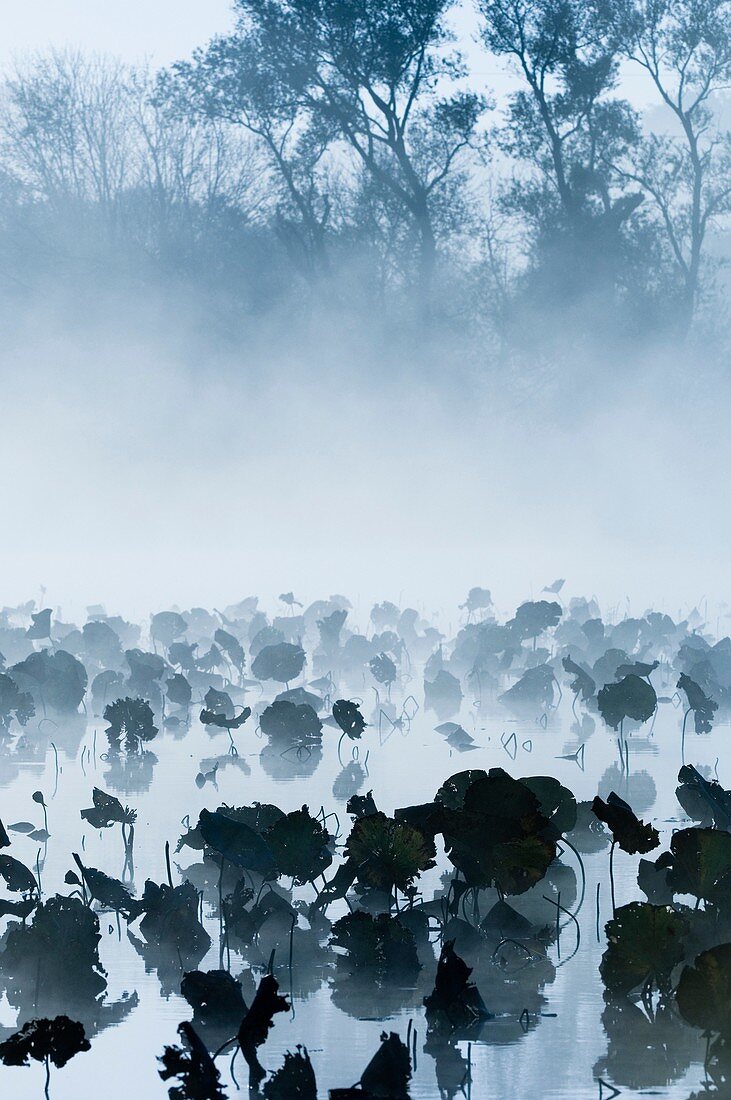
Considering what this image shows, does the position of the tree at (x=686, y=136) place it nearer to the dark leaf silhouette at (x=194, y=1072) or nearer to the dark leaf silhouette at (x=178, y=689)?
the dark leaf silhouette at (x=178, y=689)

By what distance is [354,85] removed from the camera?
51.8ft

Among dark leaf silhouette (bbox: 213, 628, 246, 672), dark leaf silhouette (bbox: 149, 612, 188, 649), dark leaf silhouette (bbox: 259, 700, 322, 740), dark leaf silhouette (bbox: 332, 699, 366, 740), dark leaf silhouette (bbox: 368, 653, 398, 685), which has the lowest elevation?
dark leaf silhouette (bbox: 332, 699, 366, 740)

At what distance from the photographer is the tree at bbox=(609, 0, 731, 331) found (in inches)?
619

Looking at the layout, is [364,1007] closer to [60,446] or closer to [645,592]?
[645,592]

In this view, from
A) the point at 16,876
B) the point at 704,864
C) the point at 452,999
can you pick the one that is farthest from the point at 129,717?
the point at 452,999

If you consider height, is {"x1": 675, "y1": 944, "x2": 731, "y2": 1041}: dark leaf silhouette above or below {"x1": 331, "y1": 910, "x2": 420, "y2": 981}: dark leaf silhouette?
below

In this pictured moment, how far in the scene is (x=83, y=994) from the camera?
108 inches

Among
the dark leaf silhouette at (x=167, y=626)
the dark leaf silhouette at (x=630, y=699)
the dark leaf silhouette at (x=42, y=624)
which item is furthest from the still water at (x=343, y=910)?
the dark leaf silhouette at (x=167, y=626)

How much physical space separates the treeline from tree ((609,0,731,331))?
0.9 inches

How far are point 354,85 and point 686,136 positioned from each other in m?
3.53

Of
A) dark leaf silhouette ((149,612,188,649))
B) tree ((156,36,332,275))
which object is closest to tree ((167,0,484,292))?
tree ((156,36,332,275))

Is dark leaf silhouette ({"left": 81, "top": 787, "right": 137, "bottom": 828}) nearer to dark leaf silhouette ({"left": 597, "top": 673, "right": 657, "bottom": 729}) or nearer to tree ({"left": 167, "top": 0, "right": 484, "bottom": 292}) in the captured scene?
dark leaf silhouette ({"left": 597, "top": 673, "right": 657, "bottom": 729})

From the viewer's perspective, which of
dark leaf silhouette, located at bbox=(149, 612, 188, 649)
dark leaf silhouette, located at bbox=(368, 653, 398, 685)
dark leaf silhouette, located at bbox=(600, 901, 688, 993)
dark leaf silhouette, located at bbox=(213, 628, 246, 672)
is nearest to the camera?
dark leaf silhouette, located at bbox=(600, 901, 688, 993)

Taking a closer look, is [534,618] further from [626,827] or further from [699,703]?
[626,827]
